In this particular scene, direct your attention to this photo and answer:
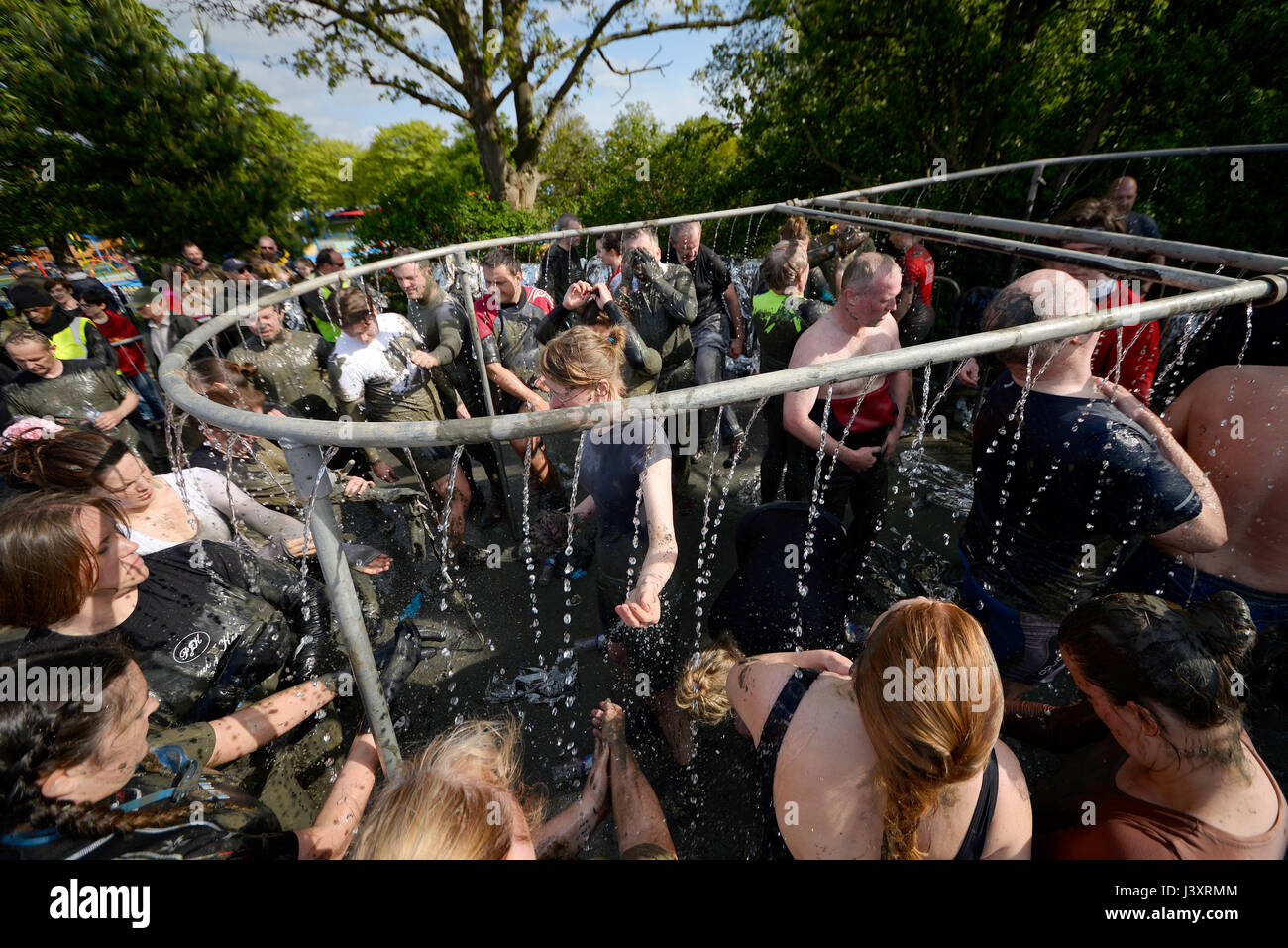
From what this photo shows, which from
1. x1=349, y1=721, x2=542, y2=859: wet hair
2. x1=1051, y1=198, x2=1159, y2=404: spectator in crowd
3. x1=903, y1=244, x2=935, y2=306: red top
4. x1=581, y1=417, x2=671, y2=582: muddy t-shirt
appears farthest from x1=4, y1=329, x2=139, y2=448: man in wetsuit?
x1=1051, y1=198, x2=1159, y2=404: spectator in crowd

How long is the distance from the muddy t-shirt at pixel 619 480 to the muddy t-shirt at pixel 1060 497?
4.58ft

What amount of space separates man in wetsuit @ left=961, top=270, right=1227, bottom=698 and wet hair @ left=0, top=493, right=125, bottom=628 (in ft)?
10.3

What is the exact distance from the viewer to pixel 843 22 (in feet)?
28.7

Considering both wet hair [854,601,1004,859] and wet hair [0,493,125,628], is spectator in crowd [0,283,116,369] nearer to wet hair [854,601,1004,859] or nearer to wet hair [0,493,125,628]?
wet hair [0,493,125,628]

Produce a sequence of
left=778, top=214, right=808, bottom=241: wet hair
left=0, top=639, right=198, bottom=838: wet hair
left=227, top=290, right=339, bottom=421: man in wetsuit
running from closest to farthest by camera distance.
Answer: left=0, top=639, right=198, bottom=838: wet hair < left=227, top=290, right=339, bottom=421: man in wetsuit < left=778, top=214, right=808, bottom=241: wet hair

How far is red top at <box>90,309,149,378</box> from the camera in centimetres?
603

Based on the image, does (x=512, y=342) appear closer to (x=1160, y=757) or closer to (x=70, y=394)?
(x=70, y=394)

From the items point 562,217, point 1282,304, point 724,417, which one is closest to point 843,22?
point 562,217

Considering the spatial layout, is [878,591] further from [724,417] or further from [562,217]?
[562,217]

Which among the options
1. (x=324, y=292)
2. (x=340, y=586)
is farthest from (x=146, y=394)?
(x=340, y=586)

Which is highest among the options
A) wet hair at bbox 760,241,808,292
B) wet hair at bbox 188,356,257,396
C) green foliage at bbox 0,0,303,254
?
green foliage at bbox 0,0,303,254

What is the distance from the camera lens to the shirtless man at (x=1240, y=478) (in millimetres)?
2055

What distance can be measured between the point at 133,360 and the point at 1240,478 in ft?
29.8

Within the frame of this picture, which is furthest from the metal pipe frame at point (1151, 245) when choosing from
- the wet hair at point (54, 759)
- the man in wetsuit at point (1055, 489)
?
the wet hair at point (54, 759)
